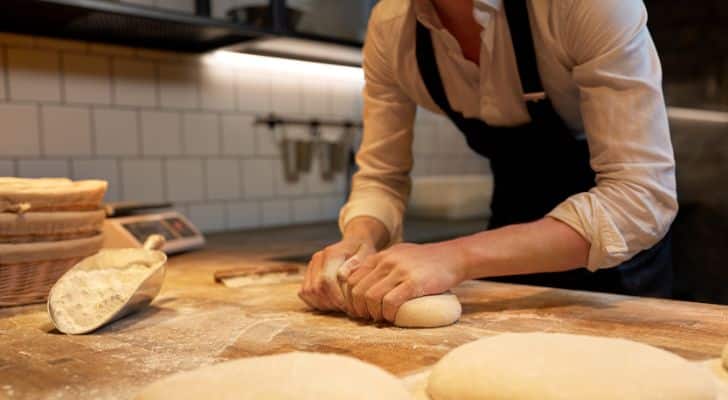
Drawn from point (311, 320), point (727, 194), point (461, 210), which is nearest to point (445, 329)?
point (311, 320)

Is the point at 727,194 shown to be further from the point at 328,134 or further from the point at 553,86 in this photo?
the point at 328,134

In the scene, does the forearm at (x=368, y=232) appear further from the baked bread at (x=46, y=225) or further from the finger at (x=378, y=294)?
the baked bread at (x=46, y=225)

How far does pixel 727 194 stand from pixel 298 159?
1.37 m

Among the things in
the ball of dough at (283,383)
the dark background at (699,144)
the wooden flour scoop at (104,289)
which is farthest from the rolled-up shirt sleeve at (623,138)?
the dark background at (699,144)

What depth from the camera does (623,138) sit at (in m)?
0.95

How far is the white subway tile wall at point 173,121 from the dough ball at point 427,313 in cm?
124

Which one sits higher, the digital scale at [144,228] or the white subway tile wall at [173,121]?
the white subway tile wall at [173,121]

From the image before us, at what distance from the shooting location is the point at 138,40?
1929mm

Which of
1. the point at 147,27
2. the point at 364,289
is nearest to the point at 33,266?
the point at 364,289

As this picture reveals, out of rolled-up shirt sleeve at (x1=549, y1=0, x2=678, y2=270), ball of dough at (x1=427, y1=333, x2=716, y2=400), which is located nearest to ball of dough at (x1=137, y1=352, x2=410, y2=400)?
ball of dough at (x1=427, y1=333, x2=716, y2=400)

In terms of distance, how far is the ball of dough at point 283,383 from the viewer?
0.57 m

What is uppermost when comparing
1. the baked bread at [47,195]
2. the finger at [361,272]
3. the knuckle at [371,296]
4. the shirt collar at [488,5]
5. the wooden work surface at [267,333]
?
the shirt collar at [488,5]

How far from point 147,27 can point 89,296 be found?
1.01 metres

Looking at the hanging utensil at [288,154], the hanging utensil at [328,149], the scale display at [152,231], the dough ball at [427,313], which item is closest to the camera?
the dough ball at [427,313]
